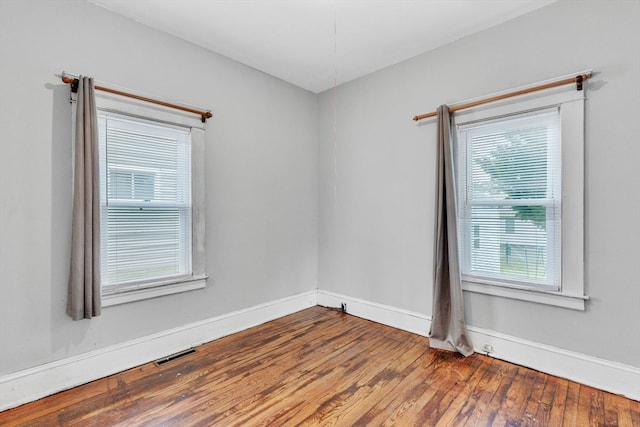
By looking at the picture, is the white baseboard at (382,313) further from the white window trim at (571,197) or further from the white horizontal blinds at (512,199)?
the white window trim at (571,197)

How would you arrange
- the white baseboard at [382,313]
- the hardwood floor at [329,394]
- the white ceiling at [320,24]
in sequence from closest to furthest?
the hardwood floor at [329,394] → the white ceiling at [320,24] → the white baseboard at [382,313]

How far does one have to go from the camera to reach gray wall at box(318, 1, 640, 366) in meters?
2.12

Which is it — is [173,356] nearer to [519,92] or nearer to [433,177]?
[433,177]

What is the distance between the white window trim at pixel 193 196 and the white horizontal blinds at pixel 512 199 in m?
2.39

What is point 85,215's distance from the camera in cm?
220

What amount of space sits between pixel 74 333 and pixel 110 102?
1728mm

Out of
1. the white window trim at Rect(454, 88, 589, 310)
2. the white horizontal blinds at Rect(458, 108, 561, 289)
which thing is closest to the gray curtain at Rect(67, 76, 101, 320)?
the white horizontal blinds at Rect(458, 108, 561, 289)

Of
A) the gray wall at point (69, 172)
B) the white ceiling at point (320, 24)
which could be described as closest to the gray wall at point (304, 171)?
the gray wall at point (69, 172)

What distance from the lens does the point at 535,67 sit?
2.46 m

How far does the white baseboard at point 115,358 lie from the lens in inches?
80.7

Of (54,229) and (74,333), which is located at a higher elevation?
(54,229)

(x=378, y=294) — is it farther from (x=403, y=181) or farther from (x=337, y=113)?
(x=337, y=113)

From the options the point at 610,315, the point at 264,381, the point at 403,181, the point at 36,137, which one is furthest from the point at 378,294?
the point at 36,137

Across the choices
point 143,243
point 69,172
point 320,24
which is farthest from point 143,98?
point 320,24
